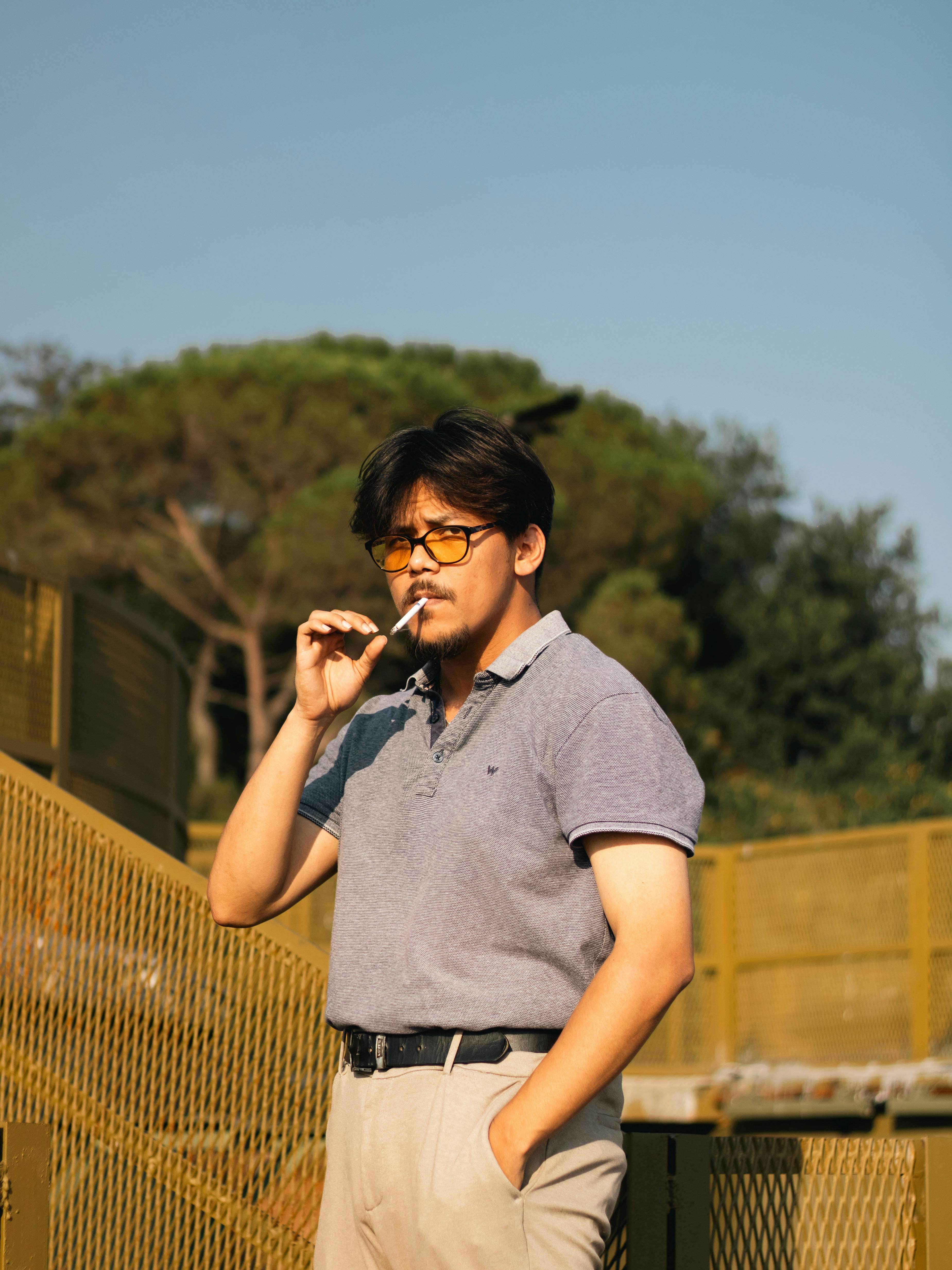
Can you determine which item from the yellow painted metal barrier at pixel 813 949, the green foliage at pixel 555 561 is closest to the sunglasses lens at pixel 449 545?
the yellow painted metal barrier at pixel 813 949

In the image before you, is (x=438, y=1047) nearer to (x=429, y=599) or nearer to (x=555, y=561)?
(x=429, y=599)

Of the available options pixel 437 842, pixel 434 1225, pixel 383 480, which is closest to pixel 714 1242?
pixel 434 1225

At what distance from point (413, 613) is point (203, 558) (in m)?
27.4

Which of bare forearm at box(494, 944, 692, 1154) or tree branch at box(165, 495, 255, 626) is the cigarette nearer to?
bare forearm at box(494, 944, 692, 1154)

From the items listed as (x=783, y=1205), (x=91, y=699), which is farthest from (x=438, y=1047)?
(x=91, y=699)

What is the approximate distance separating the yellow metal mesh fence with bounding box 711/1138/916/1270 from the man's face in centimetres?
103

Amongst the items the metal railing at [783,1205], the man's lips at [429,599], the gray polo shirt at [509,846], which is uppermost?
the man's lips at [429,599]

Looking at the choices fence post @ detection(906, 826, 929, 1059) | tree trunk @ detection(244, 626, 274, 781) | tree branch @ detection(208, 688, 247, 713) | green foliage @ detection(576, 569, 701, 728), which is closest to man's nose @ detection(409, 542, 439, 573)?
fence post @ detection(906, 826, 929, 1059)

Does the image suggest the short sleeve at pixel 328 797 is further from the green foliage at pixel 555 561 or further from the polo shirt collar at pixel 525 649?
the green foliage at pixel 555 561

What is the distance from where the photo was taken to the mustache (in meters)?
2.25

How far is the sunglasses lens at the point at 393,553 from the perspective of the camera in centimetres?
231

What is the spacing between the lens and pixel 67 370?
36312mm

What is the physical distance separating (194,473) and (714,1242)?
2746 cm

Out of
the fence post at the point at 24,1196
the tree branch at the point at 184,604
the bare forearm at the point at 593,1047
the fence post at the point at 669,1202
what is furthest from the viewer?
the tree branch at the point at 184,604
